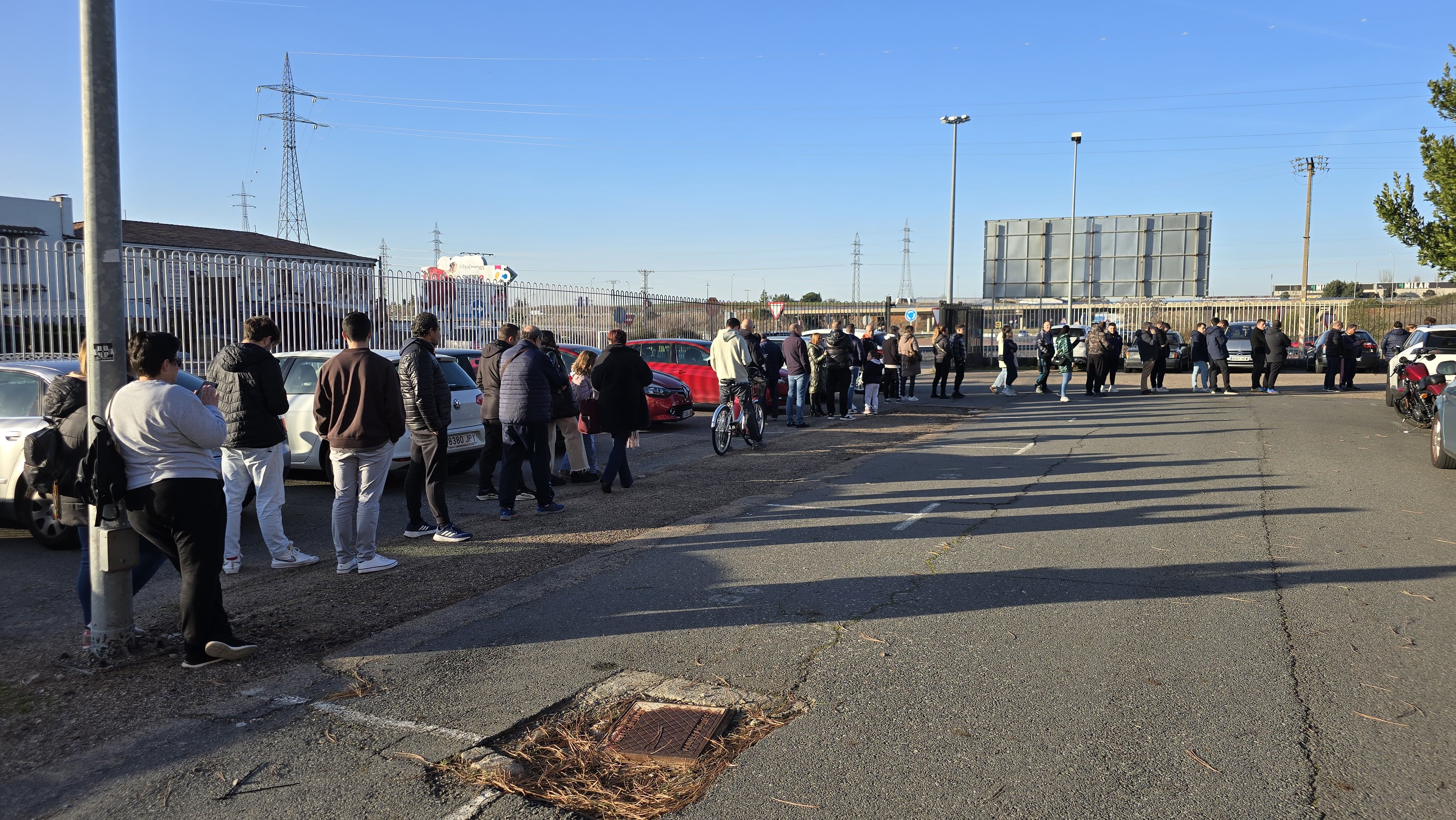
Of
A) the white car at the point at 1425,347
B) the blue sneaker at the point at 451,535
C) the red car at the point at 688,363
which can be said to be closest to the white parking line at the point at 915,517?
the blue sneaker at the point at 451,535

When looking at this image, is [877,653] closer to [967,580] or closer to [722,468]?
[967,580]

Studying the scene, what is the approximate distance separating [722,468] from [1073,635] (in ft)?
22.4

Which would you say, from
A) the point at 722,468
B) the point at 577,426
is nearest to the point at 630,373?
the point at 577,426

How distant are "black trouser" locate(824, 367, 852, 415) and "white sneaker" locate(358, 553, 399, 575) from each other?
1225cm

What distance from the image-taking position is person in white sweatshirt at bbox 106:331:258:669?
471 centimetres

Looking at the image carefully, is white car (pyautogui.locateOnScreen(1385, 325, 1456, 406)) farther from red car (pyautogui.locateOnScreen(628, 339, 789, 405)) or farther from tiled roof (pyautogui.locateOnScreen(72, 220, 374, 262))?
tiled roof (pyautogui.locateOnScreen(72, 220, 374, 262))

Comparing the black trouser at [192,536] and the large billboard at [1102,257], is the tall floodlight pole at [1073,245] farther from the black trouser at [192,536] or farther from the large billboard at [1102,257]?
the black trouser at [192,536]

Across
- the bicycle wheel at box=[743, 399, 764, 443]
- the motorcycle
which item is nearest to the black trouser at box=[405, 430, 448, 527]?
the bicycle wheel at box=[743, 399, 764, 443]

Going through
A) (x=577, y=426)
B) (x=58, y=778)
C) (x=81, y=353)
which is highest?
(x=81, y=353)

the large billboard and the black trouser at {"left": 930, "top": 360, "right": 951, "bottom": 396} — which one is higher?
the large billboard

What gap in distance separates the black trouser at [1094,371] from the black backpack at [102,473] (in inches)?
848

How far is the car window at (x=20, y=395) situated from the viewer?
7926 millimetres

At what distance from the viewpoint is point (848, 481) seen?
35.1 feet

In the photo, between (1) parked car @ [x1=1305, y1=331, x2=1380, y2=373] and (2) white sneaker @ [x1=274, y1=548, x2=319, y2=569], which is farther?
(1) parked car @ [x1=1305, y1=331, x2=1380, y2=373]
